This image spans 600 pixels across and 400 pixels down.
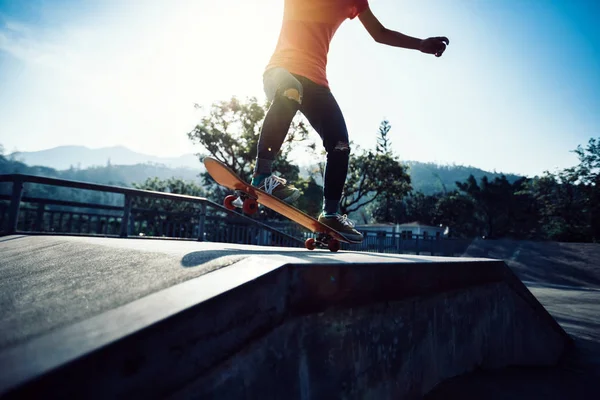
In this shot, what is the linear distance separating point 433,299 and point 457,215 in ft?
210

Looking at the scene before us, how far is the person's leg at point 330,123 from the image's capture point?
273cm

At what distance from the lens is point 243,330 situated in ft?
3.11

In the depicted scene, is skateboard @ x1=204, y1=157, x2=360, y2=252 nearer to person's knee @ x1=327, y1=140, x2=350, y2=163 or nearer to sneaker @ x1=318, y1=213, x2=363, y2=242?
sneaker @ x1=318, y1=213, x2=363, y2=242

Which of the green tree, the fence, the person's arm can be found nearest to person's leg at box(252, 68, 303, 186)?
the person's arm

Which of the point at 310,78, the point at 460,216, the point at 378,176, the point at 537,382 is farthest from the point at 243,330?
the point at 460,216

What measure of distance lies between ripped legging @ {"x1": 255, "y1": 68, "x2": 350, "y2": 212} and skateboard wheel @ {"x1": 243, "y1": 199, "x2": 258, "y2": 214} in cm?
27

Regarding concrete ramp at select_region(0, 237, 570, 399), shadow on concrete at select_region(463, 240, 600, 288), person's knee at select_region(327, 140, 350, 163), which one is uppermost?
person's knee at select_region(327, 140, 350, 163)

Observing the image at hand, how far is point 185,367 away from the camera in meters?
0.80

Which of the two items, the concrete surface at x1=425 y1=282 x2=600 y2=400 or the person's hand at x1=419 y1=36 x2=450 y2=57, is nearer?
the concrete surface at x1=425 y1=282 x2=600 y2=400

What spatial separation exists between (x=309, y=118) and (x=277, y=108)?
0.43 meters

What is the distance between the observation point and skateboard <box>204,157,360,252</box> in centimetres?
262

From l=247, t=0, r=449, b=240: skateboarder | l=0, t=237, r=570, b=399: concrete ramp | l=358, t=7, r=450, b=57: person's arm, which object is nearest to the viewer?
l=0, t=237, r=570, b=399: concrete ramp

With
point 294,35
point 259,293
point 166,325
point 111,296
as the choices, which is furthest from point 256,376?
point 294,35

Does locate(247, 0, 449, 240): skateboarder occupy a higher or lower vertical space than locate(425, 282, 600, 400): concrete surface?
higher
